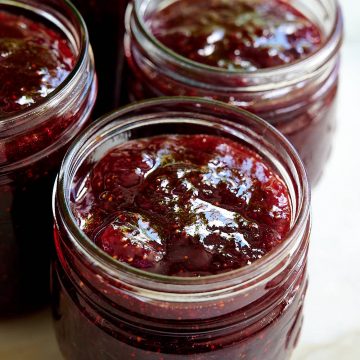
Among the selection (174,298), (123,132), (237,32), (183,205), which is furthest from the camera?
(237,32)

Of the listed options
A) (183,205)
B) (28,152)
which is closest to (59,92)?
(28,152)

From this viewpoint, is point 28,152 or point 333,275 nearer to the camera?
point 28,152

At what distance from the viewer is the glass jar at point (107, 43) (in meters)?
1.80

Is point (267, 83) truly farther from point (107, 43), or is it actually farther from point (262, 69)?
point (107, 43)

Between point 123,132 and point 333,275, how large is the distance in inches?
23.4

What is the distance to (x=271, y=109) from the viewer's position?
5.28ft

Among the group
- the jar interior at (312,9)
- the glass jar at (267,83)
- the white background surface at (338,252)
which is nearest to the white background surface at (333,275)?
the white background surface at (338,252)

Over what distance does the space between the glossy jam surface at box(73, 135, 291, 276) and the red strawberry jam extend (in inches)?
9.5

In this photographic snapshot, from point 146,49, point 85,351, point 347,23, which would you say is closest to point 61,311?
point 85,351

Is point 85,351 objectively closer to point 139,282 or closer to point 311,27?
point 139,282

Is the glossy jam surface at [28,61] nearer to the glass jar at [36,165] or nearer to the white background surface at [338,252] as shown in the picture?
the glass jar at [36,165]

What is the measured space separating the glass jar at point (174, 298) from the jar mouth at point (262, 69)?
0.13 m

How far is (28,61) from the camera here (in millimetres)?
1515

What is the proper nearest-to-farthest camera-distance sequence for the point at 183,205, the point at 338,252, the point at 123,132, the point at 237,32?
the point at 183,205
the point at 123,132
the point at 237,32
the point at 338,252
